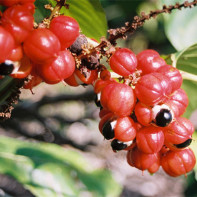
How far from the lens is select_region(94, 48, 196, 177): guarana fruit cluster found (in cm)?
128

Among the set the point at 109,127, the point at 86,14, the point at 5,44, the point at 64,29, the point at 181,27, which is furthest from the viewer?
the point at 181,27

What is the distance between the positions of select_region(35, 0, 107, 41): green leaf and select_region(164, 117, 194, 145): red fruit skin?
1.96ft

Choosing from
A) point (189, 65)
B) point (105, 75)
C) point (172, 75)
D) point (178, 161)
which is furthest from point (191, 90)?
point (105, 75)

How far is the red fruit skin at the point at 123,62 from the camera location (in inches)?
50.8

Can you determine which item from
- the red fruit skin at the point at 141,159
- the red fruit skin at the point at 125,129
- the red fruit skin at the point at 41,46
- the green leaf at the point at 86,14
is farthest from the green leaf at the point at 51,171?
the red fruit skin at the point at 41,46

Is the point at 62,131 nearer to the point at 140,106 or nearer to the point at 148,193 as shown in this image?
the point at 148,193

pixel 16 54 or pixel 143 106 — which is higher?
pixel 16 54

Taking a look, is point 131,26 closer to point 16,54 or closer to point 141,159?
point 16,54

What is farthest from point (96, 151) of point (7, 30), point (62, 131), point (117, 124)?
point (7, 30)

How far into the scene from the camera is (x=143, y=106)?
4.32ft

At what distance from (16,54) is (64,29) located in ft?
0.57

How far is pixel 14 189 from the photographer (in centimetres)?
294

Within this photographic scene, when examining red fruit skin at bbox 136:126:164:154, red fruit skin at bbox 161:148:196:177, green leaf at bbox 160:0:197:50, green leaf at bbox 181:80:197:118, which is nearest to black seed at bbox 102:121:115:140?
red fruit skin at bbox 136:126:164:154

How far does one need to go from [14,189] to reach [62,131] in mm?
1045
